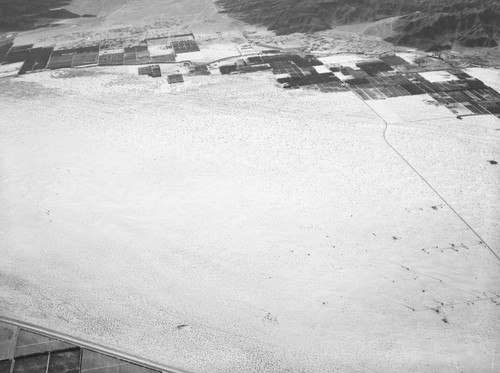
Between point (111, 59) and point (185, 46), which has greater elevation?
point (185, 46)

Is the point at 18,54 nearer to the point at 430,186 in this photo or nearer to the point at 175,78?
the point at 175,78

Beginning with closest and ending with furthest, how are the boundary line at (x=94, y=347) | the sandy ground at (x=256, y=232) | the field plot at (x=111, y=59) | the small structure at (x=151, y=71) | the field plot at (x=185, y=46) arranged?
the boundary line at (x=94, y=347), the sandy ground at (x=256, y=232), the small structure at (x=151, y=71), the field plot at (x=111, y=59), the field plot at (x=185, y=46)

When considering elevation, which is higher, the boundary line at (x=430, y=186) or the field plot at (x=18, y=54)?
the field plot at (x=18, y=54)

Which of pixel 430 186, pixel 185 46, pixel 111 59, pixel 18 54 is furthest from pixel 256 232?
pixel 18 54

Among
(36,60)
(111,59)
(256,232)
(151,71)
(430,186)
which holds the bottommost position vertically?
(256,232)

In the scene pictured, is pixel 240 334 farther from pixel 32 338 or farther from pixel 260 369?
pixel 32 338

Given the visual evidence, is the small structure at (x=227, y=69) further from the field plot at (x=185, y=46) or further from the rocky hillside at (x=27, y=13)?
the rocky hillside at (x=27, y=13)

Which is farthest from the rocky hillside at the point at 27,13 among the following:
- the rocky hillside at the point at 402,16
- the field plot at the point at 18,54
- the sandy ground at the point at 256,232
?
the sandy ground at the point at 256,232

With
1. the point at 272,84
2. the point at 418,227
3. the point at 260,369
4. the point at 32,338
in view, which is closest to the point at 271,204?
the point at 418,227
